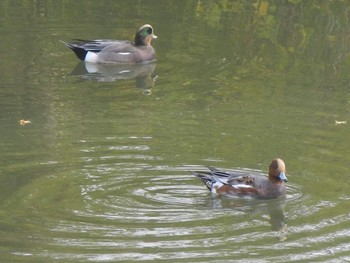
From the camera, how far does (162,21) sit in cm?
2006

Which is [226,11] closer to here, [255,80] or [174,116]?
[255,80]

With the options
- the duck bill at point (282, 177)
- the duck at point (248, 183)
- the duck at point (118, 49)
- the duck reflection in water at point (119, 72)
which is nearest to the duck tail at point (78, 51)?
the duck at point (118, 49)

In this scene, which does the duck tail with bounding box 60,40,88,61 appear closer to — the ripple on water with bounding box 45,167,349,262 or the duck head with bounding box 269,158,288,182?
the ripple on water with bounding box 45,167,349,262

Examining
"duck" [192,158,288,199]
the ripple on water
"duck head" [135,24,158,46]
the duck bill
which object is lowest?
the ripple on water

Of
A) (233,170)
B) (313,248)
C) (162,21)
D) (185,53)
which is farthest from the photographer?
(162,21)

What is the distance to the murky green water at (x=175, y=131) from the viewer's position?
10039 mm

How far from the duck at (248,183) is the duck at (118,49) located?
6569 millimetres

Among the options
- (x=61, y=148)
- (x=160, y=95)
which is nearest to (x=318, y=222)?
(x=61, y=148)

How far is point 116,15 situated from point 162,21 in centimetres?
93

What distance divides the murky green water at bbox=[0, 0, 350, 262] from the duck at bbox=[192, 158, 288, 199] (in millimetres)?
108

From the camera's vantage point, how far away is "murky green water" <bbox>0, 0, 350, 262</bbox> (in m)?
10.0

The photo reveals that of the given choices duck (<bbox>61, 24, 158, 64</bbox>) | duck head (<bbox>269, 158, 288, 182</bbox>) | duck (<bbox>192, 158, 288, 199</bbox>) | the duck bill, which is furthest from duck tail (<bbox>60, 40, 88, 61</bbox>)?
the duck bill

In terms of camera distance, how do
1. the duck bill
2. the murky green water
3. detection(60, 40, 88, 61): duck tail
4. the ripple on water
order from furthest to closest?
1. detection(60, 40, 88, 61): duck tail
2. the duck bill
3. the murky green water
4. the ripple on water

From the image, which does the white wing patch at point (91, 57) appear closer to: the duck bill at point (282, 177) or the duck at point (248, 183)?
the duck at point (248, 183)
